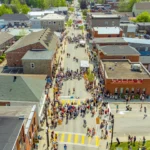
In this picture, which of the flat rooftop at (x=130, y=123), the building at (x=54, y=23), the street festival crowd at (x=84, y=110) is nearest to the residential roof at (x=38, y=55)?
the street festival crowd at (x=84, y=110)

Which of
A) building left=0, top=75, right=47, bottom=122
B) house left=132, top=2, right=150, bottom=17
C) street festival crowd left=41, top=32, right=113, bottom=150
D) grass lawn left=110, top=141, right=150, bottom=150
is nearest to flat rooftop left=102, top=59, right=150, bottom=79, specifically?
street festival crowd left=41, top=32, right=113, bottom=150

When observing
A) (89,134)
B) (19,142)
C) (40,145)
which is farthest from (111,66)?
(19,142)

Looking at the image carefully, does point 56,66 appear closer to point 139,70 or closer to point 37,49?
point 37,49

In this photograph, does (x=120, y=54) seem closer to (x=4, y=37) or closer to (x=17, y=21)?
(x=4, y=37)

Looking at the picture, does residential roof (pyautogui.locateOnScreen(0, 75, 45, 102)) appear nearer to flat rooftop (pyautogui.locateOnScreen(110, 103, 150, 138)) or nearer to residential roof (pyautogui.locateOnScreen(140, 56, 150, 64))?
flat rooftop (pyautogui.locateOnScreen(110, 103, 150, 138))

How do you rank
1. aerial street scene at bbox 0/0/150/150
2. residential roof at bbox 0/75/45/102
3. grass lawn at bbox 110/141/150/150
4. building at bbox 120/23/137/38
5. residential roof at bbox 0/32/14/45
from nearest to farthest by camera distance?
grass lawn at bbox 110/141/150/150 → aerial street scene at bbox 0/0/150/150 → residential roof at bbox 0/75/45/102 → residential roof at bbox 0/32/14/45 → building at bbox 120/23/137/38

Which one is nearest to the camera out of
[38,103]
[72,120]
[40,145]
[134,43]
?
[40,145]
